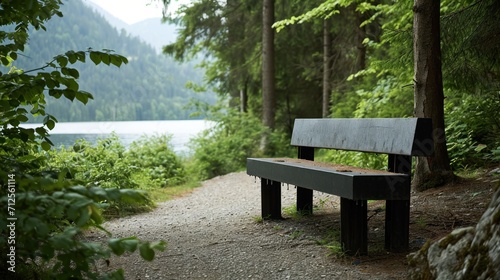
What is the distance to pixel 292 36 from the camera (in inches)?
728

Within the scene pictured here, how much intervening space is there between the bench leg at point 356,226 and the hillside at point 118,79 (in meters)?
23.6

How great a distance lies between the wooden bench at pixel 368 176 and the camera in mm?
4470

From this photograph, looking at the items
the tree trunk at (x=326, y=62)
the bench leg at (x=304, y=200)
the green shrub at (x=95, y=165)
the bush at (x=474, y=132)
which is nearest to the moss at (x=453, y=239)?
the bench leg at (x=304, y=200)

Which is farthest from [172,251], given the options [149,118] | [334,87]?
[149,118]

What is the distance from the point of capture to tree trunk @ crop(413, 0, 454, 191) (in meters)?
7.03

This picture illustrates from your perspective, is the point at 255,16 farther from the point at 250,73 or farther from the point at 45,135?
the point at 45,135

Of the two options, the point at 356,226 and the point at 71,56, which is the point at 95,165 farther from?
the point at 71,56

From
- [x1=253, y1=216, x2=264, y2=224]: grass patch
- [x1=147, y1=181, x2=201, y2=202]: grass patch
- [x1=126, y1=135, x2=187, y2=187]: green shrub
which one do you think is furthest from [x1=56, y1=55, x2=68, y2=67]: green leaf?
[x1=126, y1=135, x2=187, y2=187]: green shrub

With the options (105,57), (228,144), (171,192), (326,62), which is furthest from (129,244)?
(326,62)

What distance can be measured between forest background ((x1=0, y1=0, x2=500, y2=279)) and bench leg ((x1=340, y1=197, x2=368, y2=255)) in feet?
6.49

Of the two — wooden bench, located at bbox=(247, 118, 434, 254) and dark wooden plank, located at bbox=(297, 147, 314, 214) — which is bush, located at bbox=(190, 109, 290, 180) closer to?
dark wooden plank, located at bbox=(297, 147, 314, 214)

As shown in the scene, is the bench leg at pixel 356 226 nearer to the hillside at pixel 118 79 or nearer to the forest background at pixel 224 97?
the forest background at pixel 224 97

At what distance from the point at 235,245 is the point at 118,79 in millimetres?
35813

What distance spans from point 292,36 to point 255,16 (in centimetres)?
146
